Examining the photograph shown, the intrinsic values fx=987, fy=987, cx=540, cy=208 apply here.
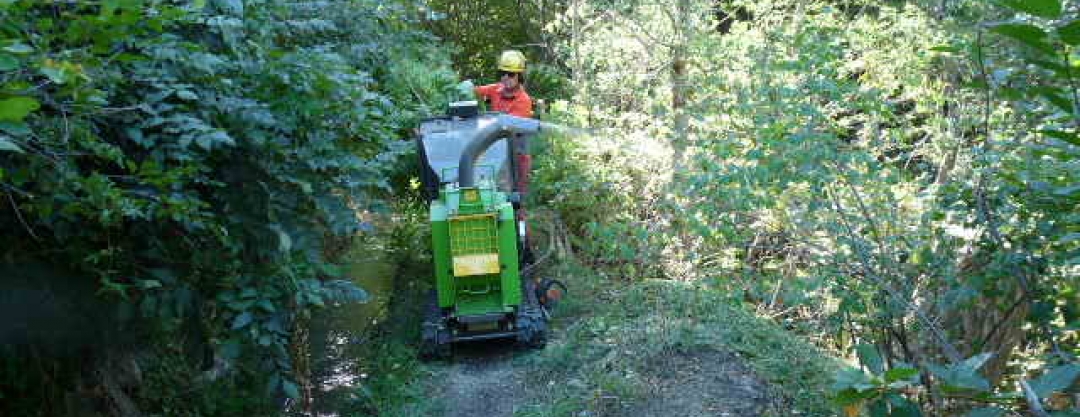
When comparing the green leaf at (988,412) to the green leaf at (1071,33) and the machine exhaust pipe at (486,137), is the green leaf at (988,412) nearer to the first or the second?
the green leaf at (1071,33)

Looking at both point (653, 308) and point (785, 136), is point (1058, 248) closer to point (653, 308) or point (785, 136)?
point (785, 136)

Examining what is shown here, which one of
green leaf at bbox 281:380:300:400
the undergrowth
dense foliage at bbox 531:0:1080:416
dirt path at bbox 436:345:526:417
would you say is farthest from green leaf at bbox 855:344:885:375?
dirt path at bbox 436:345:526:417

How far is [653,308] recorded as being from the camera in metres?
7.59

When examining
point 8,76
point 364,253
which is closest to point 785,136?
point 8,76

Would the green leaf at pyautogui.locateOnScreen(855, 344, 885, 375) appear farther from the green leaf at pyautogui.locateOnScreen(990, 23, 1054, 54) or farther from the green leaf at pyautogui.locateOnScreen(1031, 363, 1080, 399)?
the green leaf at pyautogui.locateOnScreen(990, 23, 1054, 54)

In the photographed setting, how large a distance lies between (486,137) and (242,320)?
4.28 meters

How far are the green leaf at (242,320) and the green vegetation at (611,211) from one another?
1cm

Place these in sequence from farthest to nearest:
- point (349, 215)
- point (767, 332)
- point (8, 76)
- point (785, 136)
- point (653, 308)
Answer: point (653, 308) < point (767, 332) < point (785, 136) < point (349, 215) < point (8, 76)

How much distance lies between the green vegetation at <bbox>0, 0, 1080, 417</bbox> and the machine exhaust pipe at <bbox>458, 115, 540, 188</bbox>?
111 cm

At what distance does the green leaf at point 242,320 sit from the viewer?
13.5 feet

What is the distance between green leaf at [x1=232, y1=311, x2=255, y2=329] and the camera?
4.10 m

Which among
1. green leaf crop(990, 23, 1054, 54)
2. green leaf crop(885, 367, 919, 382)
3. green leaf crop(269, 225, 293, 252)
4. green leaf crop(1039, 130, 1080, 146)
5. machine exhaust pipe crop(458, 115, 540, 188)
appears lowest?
machine exhaust pipe crop(458, 115, 540, 188)

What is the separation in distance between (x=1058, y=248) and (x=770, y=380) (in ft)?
8.68

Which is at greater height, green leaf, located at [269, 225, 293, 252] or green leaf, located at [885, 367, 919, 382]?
green leaf, located at [885, 367, 919, 382]
